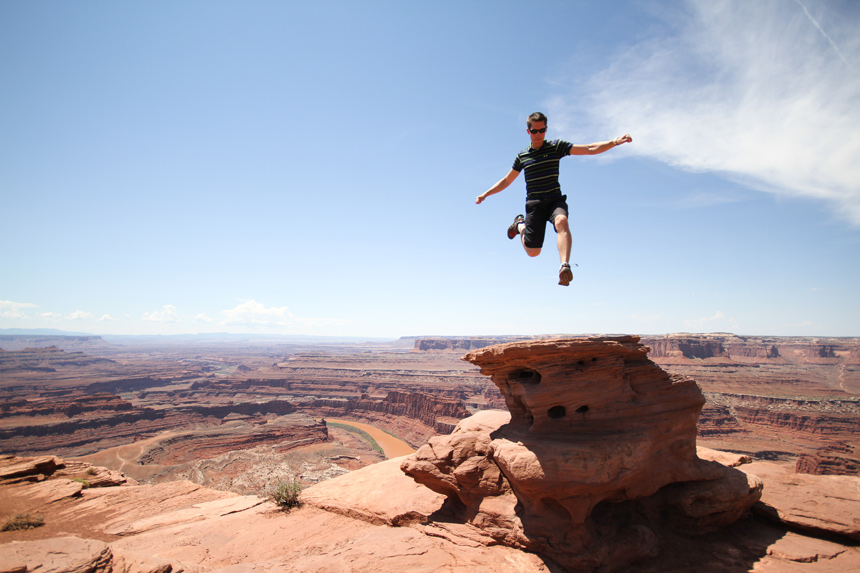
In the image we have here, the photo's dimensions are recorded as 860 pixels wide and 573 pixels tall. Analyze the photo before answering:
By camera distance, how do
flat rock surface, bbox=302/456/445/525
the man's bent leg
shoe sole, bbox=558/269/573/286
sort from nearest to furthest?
shoe sole, bbox=558/269/573/286, the man's bent leg, flat rock surface, bbox=302/456/445/525

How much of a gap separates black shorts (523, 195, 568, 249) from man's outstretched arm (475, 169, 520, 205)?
486mm

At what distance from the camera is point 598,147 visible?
4.97 metres

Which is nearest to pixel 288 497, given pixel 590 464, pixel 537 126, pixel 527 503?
pixel 527 503

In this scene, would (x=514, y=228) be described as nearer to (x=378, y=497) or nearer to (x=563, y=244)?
(x=563, y=244)

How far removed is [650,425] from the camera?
757cm

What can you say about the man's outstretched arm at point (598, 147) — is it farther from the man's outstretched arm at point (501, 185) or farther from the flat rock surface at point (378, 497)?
the flat rock surface at point (378, 497)

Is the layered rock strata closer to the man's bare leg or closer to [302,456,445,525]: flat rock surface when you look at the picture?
[302,456,445,525]: flat rock surface

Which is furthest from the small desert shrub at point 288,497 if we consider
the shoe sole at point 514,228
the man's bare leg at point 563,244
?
the man's bare leg at point 563,244

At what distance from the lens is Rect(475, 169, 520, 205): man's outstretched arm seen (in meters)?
5.80

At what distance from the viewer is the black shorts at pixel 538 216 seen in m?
5.35

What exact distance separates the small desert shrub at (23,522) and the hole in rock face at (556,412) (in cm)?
1441

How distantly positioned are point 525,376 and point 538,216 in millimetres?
4152

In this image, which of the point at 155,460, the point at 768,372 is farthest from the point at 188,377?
the point at 768,372

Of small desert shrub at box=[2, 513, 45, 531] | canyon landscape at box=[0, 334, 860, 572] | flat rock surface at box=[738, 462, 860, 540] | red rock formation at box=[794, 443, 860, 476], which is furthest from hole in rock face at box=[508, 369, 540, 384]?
red rock formation at box=[794, 443, 860, 476]
